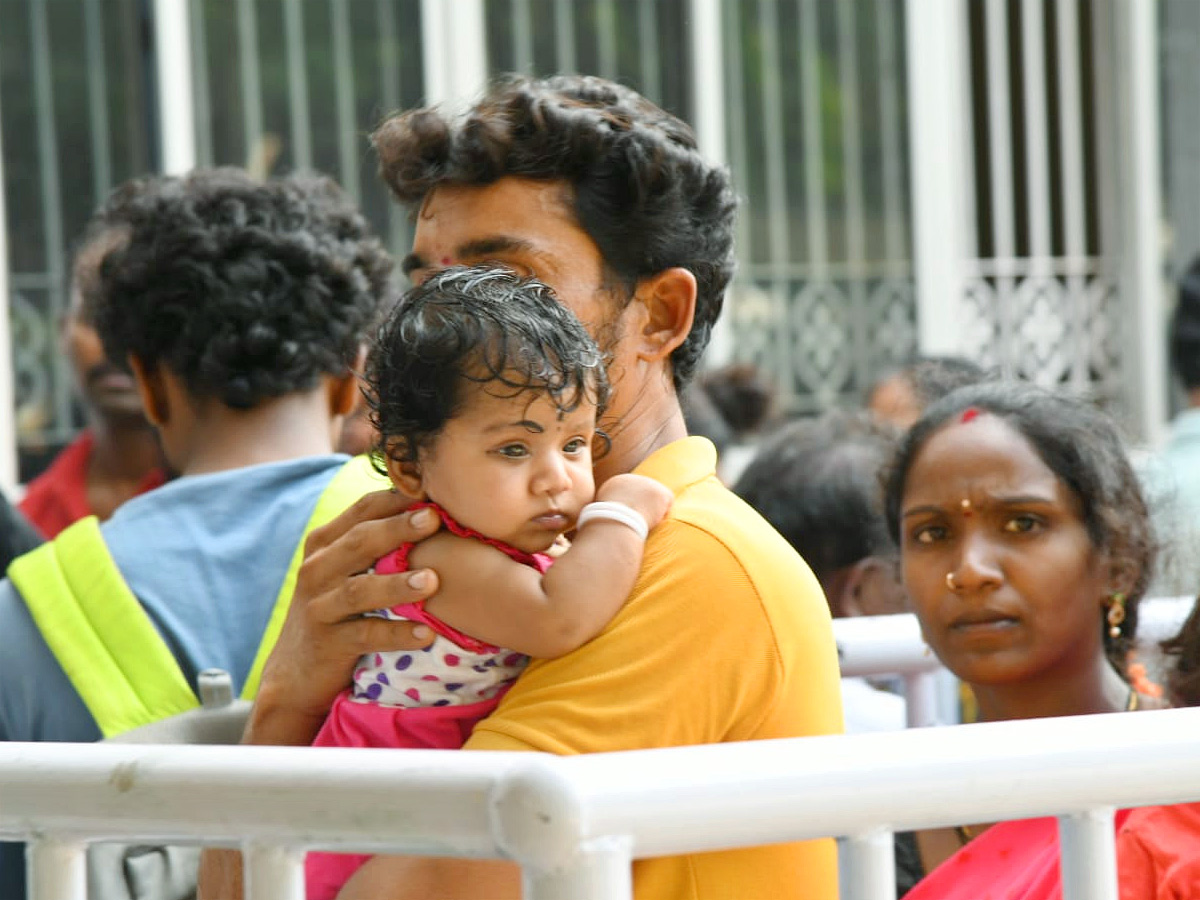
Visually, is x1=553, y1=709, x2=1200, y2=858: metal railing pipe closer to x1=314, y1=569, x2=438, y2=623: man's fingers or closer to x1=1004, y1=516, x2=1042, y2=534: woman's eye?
x1=314, y1=569, x2=438, y2=623: man's fingers

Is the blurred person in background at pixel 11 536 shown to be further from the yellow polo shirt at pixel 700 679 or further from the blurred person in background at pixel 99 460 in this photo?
the yellow polo shirt at pixel 700 679

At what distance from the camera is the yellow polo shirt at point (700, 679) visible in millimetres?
1448

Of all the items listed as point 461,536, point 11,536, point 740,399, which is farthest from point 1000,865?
point 740,399

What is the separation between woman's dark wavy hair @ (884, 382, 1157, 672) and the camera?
235 cm

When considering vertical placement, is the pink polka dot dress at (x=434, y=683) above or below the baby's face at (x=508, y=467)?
below

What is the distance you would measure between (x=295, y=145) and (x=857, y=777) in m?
5.67

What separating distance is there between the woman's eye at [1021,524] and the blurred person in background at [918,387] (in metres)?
0.69

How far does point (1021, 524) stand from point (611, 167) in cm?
91

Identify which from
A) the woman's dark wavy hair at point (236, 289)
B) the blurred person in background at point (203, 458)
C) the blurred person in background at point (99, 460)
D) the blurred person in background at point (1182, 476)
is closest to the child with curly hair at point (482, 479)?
the blurred person in background at point (203, 458)

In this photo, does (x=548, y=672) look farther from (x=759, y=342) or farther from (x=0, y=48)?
(x=759, y=342)

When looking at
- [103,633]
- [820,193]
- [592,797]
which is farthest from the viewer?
[820,193]

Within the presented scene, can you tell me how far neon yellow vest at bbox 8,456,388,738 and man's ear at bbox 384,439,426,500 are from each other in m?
0.39

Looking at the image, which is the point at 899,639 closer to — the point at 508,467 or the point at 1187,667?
the point at 1187,667

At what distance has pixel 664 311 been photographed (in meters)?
1.79
